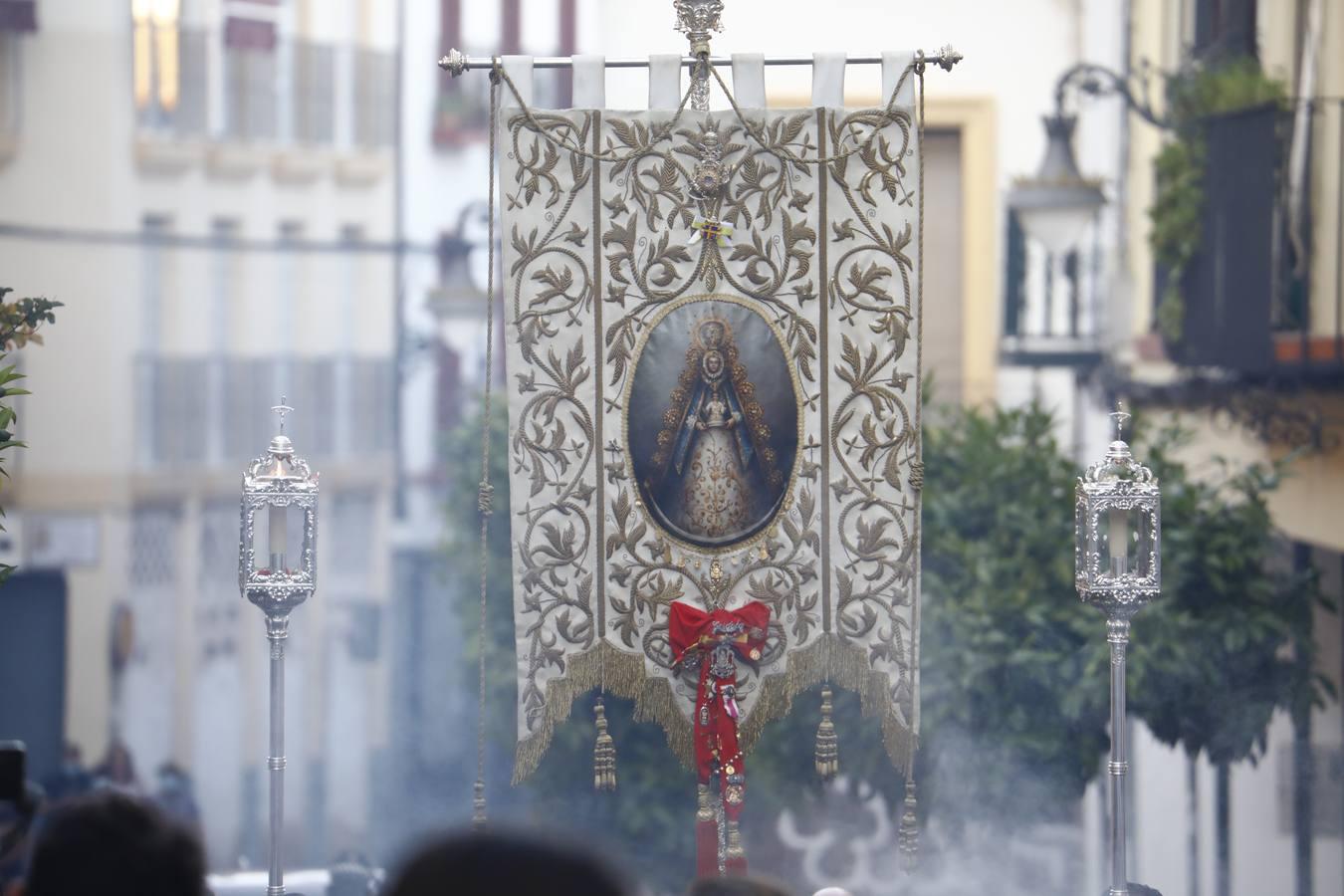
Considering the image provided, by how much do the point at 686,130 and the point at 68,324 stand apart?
6646 millimetres

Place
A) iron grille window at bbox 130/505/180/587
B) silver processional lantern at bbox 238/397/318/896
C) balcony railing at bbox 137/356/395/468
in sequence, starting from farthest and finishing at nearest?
balcony railing at bbox 137/356/395/468 < iron grille window at bbox 130/505/180/587 < silver processional lantern at bbox 238/397/318/896

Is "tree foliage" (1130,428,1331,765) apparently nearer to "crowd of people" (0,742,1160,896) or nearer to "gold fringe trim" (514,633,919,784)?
"gold fringe trim" (514,633,919,784)

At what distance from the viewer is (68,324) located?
1083 cm

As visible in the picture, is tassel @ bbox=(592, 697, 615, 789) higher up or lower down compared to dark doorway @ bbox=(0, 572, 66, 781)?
higher up

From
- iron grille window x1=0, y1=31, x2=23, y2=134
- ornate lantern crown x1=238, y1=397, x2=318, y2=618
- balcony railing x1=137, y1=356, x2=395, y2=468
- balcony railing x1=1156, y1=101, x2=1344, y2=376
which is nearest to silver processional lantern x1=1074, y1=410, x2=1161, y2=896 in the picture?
balcony railing x1=1156, y1=101, x2=1344, y2=376

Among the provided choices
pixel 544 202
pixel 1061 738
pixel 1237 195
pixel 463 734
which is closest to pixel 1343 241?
pixel 1237 195

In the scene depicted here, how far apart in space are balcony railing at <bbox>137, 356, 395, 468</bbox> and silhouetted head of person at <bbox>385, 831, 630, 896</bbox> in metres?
9.72

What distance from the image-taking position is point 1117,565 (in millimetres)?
5355

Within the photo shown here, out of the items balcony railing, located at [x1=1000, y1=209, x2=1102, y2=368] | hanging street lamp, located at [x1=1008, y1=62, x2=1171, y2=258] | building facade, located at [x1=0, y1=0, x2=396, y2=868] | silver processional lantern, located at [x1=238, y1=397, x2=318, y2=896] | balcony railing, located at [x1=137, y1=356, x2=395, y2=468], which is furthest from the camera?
balcony railing, located at [x1=137, y1=356, x2=395, y2=468]

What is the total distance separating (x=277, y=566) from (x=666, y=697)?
1.24 metres

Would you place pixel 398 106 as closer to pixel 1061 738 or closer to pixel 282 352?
pixel 282 352

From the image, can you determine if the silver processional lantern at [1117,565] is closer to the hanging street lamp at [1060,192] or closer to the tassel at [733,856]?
the tassel at [733,856]

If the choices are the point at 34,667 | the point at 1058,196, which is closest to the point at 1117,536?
the point at 1058,196

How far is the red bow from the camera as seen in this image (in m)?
5.31
